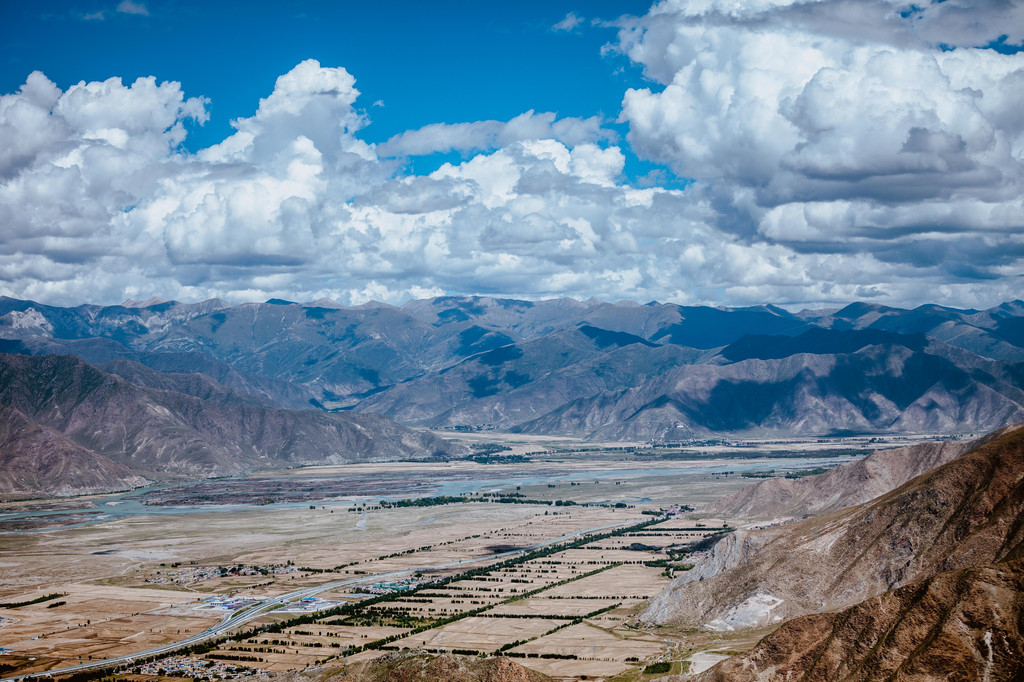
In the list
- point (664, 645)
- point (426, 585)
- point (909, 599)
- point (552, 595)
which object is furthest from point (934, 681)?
point (426, 585)

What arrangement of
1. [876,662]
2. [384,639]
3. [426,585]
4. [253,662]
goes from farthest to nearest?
1. [426,585]
2. [384,639]
3. [253,662]
4. [876,662]

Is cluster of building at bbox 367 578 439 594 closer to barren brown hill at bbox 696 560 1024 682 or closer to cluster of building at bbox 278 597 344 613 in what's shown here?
cluster of building at bbox 278 597 344 613

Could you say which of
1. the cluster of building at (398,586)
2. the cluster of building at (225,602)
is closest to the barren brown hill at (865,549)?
the cluster of building at (398,586)

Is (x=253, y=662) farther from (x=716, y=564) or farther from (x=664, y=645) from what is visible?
(x=716, y=564)

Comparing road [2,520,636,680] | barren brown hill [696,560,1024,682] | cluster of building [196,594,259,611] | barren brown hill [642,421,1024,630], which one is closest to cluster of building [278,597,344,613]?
road [2,520,636,680]

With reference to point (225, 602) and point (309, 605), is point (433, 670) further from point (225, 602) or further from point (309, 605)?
point (225, 602)

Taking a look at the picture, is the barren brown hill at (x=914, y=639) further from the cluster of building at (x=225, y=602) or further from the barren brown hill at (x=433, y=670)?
the cluster of building at (x=225, y=602)
